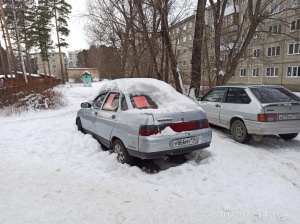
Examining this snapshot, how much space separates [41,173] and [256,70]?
30609mm

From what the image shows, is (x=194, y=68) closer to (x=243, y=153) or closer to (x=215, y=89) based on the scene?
(x=215, y=89)

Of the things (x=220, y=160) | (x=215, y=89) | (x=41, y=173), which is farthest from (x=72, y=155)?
(x=215, y=89)

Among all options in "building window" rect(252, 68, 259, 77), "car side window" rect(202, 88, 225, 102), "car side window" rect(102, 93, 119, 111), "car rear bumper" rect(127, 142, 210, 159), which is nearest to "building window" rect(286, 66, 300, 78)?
"building window" rect(252, 68, 259, 77)

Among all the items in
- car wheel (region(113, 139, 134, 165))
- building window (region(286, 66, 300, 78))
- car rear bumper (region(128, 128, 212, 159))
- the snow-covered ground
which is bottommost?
the snow-covered ground

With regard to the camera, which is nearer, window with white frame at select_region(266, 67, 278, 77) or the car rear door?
the car rear door

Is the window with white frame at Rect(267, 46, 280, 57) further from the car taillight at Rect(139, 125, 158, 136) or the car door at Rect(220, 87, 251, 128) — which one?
the car taillight at Rect(139, 125, 158, 136)

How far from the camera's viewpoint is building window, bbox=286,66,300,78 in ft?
77.8

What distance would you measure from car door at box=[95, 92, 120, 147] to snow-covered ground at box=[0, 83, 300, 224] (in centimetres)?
33

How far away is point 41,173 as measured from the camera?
3.78 metres

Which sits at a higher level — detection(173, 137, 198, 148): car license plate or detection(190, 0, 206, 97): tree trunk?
detection(190, 0, 206, 97): tree trunk

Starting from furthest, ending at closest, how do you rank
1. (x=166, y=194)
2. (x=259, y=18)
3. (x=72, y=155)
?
1. (x=259, y=18)
2. (x=72, y=155)
3. (x=166, y=194)

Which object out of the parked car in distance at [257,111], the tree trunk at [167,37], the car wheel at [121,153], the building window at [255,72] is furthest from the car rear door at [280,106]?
the building window at [255,72]

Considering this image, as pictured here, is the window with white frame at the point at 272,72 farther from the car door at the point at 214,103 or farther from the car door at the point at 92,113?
the car door at the point at 92,113

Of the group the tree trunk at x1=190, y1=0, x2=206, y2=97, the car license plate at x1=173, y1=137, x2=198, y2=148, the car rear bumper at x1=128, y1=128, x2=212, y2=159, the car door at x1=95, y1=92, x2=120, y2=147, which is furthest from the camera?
the tree trunk at x1=190, y1=0, x2=206, y2=97
